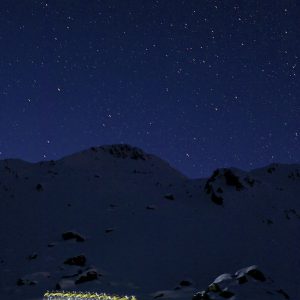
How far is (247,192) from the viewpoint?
2290 inches

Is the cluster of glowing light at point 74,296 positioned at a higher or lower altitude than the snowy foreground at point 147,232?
lower

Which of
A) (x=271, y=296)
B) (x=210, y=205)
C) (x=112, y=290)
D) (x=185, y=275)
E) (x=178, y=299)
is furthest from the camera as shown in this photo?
(x=210, y=205)

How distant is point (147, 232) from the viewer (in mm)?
48125

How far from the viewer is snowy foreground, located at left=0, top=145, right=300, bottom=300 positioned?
1367 inches

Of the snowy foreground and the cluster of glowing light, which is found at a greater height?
the snowy foreground

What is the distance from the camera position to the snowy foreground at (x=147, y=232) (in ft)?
114

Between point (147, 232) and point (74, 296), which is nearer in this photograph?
point (74, 296)

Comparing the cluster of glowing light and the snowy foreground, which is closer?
the cluster of glowing light

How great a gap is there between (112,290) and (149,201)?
24705 millimetres

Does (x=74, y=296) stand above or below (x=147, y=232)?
below

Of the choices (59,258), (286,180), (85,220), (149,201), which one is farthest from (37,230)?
(286,180)

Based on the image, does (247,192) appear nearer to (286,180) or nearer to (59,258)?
(286,180)

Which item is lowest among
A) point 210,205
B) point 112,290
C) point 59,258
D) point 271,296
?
point 271,296

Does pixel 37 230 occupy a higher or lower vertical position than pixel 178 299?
higher
